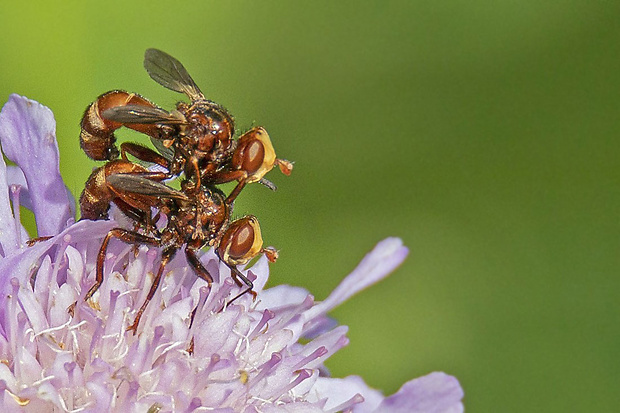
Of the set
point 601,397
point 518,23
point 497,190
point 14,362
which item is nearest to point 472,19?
point 518,23

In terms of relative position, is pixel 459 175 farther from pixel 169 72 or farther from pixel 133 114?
pixel 133 114

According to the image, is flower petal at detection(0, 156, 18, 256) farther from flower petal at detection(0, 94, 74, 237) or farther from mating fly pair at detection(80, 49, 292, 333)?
mating fly pair at detection(80, 49, 292, 333)

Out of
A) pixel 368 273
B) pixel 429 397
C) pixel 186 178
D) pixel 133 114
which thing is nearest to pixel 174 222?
pixel 186 178

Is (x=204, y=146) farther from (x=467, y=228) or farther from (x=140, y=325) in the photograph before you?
(x=467, y=228)

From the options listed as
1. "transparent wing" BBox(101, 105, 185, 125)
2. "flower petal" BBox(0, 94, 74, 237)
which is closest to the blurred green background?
"flower petal" BBox(0, 94, 74, 237)

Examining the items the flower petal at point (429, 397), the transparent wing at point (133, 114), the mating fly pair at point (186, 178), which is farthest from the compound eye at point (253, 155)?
the flower petal at point (429, 397)
